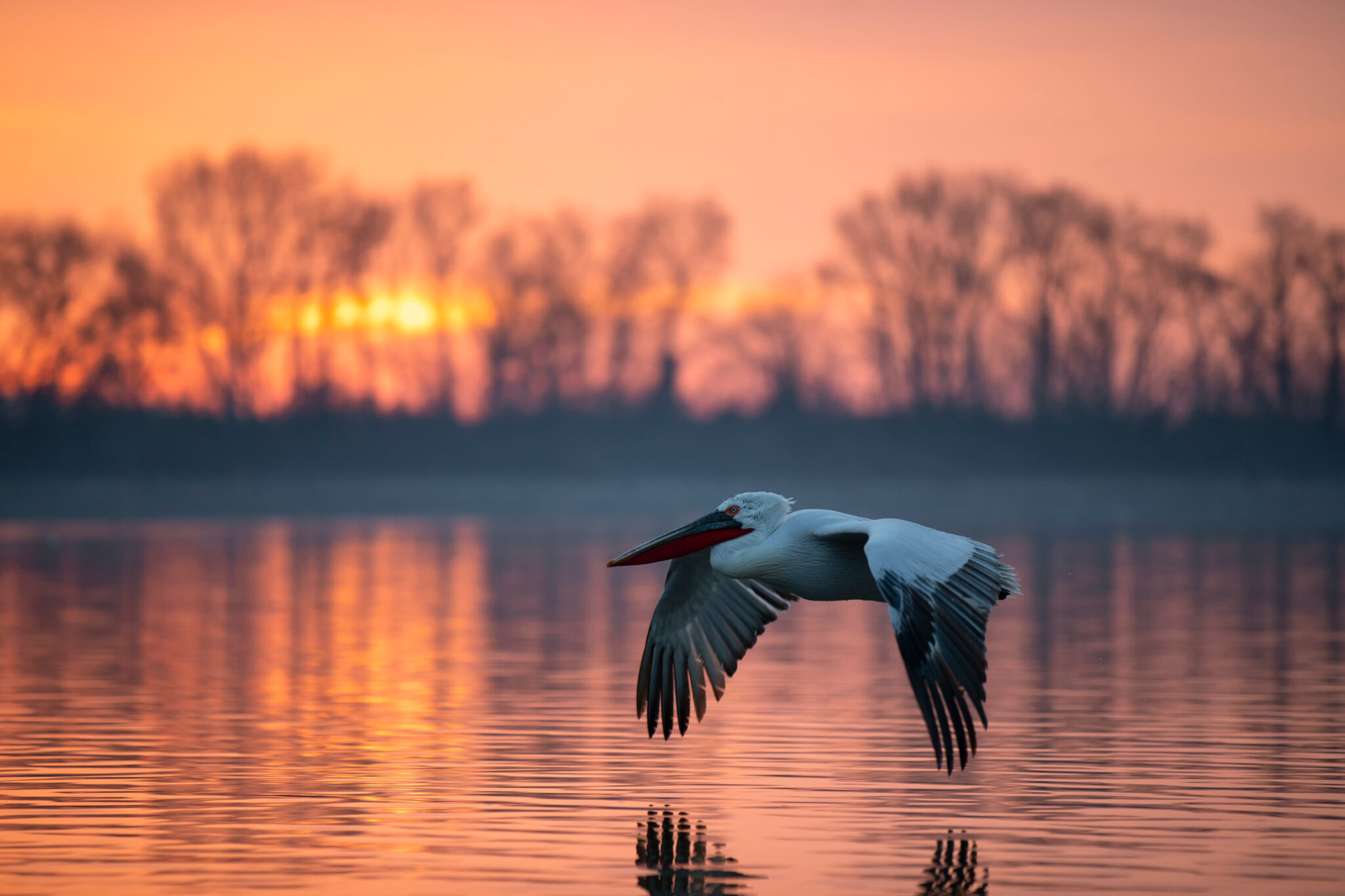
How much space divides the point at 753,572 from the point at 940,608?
85.3 inches

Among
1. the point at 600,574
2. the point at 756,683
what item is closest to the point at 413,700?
the point at 756,683

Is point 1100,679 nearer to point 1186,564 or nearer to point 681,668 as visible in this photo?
point 681,668

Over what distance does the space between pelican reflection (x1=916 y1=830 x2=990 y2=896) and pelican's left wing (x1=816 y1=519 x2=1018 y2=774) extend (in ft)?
1.36

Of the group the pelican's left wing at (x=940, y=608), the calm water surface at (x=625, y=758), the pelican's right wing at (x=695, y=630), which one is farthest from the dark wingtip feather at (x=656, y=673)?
the pelican's left wing at (x=940, y=608)

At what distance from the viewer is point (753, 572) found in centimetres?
1052

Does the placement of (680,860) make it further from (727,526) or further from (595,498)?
(595,498)

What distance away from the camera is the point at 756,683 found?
1553 cm

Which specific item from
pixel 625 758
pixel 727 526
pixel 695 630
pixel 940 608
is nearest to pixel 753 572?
pixel 727 526

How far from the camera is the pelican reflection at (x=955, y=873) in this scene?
7609 millimetres

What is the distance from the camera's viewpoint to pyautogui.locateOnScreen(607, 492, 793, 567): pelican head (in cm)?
1072

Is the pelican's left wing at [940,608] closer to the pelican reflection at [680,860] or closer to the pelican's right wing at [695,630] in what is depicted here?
the pelican reflection at [680,860]

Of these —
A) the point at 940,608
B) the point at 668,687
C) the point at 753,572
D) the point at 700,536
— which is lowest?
the point at 668,687

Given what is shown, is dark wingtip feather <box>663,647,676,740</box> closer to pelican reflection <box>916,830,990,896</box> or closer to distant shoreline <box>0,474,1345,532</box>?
pelican reflection <box>916,830,990,896</box>

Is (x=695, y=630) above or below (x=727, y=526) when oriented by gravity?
below
